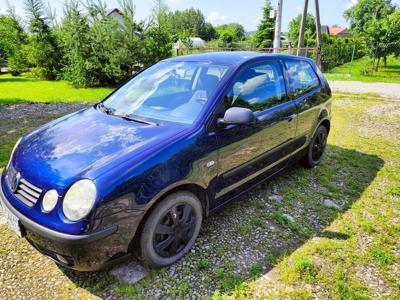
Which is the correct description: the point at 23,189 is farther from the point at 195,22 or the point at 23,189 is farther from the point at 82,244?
the point at 195,22

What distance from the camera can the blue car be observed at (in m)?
1.79

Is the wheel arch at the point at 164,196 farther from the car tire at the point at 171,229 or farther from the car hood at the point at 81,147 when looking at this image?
the car hood at the point at 81,147

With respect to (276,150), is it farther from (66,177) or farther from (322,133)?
(66,177)

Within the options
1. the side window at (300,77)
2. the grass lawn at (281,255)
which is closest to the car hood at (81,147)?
the grass lawn at (281,255)

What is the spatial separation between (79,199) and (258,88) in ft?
6.82

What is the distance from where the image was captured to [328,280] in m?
2.22

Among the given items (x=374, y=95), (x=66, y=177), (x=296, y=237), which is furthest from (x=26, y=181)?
(x=374, y=95)

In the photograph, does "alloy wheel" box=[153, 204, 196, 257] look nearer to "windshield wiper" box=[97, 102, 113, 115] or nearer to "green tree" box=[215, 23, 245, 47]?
"windshield wiper" box=[97, 102, 113, 115]

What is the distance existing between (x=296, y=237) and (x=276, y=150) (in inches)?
39.0

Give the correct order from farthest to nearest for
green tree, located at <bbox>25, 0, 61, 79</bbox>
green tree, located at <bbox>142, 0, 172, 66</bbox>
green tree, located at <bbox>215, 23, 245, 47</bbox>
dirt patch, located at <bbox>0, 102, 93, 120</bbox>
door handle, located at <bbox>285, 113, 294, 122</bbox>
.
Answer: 1. green tree, located at <bbox>215, 23, 245, 47</bbox>
2. green tree, located at <bbox>25, 0, 61, 79</bbox>
3. green tree, located at <bbox>142, 0, 172, 66</bbox>
4. dirt patch, located at <bbox>0, 102, 93, 120</bbox>
5. door handle, located at <bbox>285, 113, 294, 122</bbox>

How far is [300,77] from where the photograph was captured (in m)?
3.64

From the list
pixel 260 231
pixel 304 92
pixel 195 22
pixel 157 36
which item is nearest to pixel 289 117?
pixel 304 92

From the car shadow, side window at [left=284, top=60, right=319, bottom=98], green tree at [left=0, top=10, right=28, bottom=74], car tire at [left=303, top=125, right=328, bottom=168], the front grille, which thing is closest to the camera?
the front grille

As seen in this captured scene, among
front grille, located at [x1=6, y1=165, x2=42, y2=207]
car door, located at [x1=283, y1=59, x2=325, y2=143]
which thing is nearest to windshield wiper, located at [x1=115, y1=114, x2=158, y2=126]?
front grille, located at [x1=6, y1=165, x2=42, y2=207]
